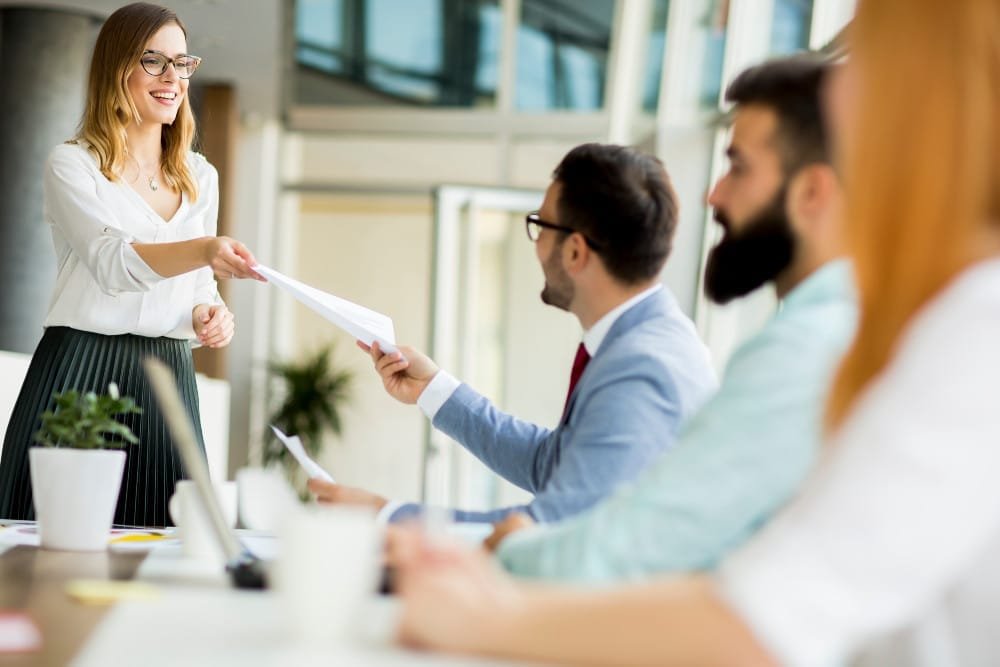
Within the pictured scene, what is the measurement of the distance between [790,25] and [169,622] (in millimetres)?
6478

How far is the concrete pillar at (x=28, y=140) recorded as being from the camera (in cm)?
698

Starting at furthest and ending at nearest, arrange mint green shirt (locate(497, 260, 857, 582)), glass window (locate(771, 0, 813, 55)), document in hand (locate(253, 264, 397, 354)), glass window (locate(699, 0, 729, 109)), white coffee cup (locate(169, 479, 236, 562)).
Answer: glass window (locate(699, 0, 729, 109))
glass window (locate(771, 0, 813, 55))
document in hand (locate(253, 264, 397, 354))
white coffee cup (locate(169, 479, 236, 562))
mint green shirt (locate(497, 260, 857, 582))

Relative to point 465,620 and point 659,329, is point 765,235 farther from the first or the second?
point 465,620

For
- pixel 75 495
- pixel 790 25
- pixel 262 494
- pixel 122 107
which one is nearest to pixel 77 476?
pixel 75 495

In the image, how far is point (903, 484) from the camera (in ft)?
2.85

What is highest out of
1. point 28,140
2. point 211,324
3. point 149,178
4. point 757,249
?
point 28,140

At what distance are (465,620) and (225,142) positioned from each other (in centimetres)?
868

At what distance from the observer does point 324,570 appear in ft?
3.43

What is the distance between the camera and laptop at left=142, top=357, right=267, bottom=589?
1.41m

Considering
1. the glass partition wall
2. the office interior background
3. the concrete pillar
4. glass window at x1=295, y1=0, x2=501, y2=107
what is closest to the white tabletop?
the concrete pillar

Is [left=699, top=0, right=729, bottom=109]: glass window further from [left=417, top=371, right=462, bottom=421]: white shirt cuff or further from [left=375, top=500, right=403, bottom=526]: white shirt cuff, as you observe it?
[left=375, top=500, right=403, bottom=526]: white shirt cuff

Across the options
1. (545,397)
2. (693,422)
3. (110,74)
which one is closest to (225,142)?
(545,397)

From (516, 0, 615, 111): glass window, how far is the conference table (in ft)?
28.9

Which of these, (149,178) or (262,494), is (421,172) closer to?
(149,178)
